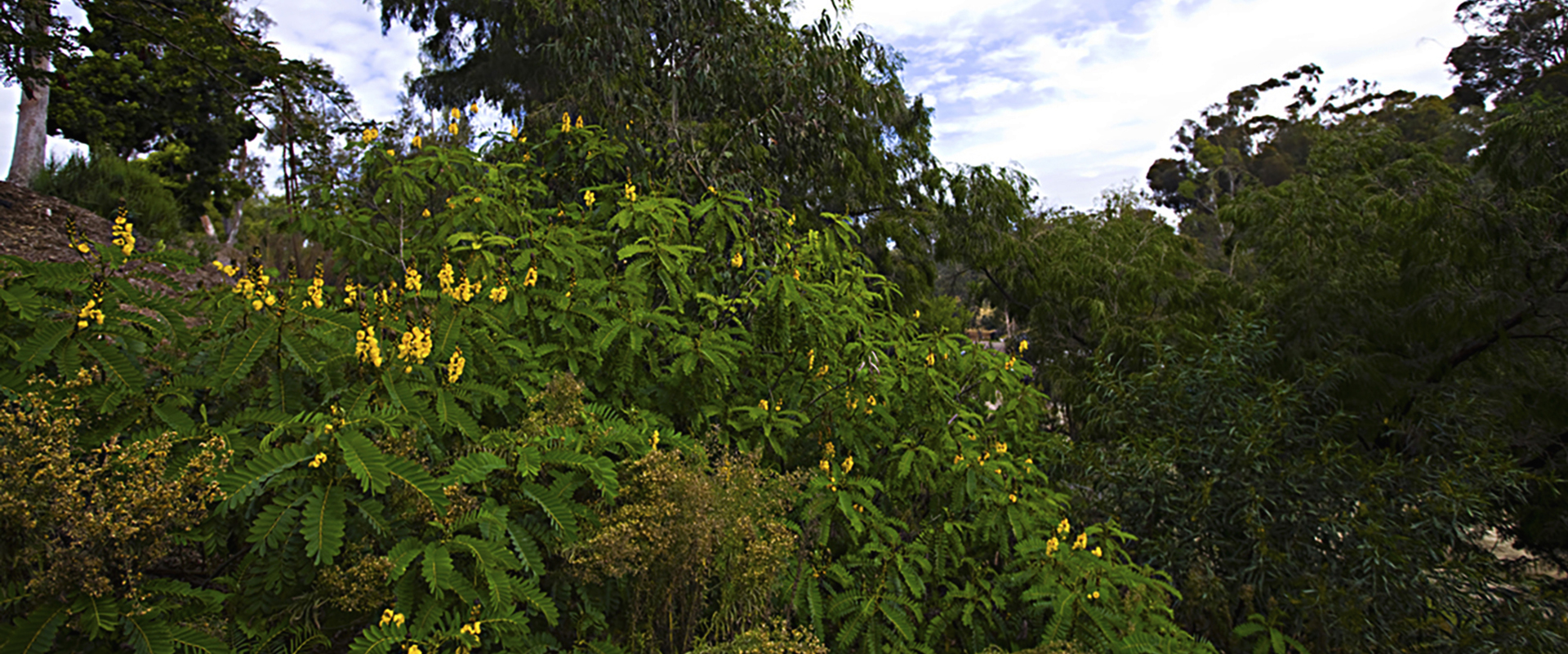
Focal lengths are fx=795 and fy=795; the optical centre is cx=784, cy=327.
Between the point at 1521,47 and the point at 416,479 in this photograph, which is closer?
the point at 416,479

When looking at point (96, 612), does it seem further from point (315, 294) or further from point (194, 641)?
point (315, 294)

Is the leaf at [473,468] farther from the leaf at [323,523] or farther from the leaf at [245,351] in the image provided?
the leaf at [245,351]

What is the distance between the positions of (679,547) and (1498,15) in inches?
763

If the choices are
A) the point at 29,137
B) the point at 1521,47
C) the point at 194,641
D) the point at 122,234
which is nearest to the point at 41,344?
the point at 122,234

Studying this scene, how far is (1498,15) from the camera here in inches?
579

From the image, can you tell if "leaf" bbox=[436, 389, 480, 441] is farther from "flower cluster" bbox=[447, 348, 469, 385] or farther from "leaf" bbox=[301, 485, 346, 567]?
"leaf" bbox=[301, 485, 346, 567]

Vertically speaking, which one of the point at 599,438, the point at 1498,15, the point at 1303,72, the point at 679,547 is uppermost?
the point at 1303,72

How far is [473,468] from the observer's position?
227 centimetres

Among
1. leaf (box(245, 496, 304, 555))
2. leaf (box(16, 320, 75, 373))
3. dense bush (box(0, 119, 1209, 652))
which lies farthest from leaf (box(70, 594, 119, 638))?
leaf (box(16, 320, 75, 373))

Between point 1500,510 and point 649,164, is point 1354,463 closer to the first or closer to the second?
point 1500,510

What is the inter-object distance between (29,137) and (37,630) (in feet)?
41.2

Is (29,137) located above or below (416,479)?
above

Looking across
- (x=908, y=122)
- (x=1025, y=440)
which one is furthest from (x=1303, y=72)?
(x=1025, y=440)

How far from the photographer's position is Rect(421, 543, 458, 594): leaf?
2057 millimetres
